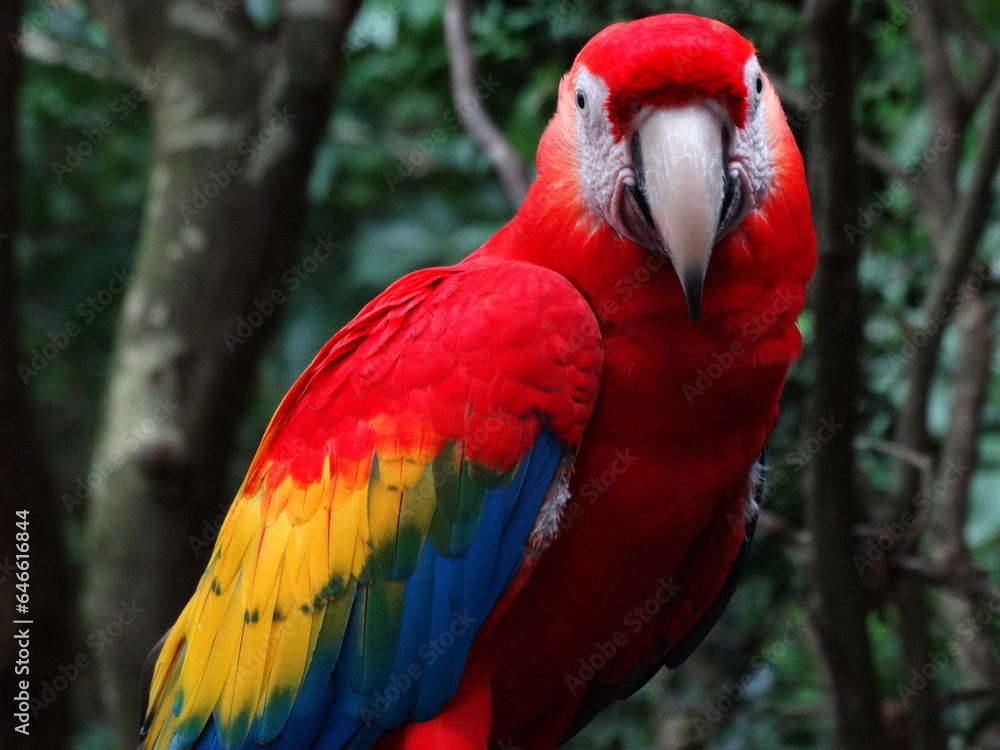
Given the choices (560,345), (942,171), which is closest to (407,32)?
(942,171)

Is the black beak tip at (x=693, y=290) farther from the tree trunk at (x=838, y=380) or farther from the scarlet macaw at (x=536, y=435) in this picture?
the tree trunk at (x=838, y=380)

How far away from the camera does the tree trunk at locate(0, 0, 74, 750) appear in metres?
2.11

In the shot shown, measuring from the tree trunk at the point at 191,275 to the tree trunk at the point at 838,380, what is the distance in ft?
5.51

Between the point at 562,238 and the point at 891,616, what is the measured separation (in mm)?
2011

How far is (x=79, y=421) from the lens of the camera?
4.77 m

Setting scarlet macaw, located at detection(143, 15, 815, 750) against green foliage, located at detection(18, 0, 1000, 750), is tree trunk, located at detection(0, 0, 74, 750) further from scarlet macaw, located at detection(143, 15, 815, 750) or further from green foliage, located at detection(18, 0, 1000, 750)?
green foliage, located at detection(18, 0, 1000, 750)

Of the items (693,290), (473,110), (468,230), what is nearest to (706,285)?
(693,290)

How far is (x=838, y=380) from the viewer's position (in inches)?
65.1

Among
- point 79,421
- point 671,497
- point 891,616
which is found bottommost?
point 891,616

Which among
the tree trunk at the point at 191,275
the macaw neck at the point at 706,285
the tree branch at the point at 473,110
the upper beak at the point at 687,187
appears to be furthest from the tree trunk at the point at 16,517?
the upper beak at the point at 687,187

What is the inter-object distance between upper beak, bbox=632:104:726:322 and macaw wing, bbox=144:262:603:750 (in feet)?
0.61

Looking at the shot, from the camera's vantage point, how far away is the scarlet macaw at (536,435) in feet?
3.98

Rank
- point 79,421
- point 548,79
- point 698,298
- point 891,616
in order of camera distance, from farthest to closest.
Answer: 1. point 79,421
2. point 891,616
3. point 548,79
4. point 698,298

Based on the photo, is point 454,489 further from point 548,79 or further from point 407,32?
point 407,32
